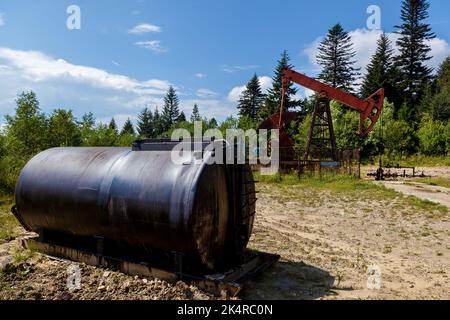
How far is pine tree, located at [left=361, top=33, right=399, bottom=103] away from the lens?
48719mm

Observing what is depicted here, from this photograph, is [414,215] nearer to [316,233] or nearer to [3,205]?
[316,233]

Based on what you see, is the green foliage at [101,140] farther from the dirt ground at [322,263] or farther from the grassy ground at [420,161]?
the grassy ground at [420,161]

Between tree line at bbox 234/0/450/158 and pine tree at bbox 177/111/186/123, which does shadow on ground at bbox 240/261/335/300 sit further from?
pine tree at bbox 177/111/186/123

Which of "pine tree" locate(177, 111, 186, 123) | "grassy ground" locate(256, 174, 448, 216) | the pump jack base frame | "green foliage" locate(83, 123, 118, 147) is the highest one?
"pine tree" locate(177, 111, 186, 123)

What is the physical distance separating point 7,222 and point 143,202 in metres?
5.52

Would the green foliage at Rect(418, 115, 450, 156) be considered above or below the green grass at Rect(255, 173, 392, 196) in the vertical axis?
above

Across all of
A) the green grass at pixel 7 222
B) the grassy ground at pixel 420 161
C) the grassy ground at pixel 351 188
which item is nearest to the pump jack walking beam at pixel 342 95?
the grassy ground at pixel 351 188

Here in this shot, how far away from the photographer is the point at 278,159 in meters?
21.1

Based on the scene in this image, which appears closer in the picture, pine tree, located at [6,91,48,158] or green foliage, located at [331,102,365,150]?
pine tree, located at [6,91,48,158]

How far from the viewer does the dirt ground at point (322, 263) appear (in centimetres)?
Answer: 499

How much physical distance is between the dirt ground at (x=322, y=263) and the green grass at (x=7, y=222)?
0.48 m

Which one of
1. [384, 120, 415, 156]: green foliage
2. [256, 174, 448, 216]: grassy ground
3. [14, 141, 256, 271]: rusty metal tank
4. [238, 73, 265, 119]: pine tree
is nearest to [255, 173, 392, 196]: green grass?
[256, 174, 448, 216]: grassy ground

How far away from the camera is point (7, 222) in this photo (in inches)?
342

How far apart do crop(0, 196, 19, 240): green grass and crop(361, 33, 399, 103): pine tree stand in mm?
45691
